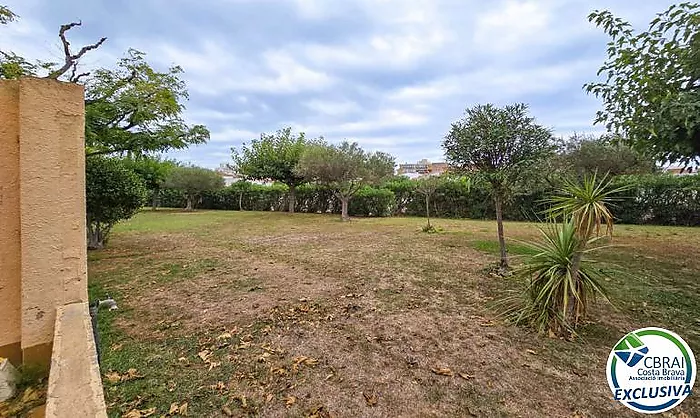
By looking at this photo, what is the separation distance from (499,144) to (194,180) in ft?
64.6

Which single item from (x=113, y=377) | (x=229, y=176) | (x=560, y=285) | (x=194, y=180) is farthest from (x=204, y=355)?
(x=229, y=176)

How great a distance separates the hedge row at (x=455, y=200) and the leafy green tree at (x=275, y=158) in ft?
5.39

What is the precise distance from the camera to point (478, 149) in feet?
16.1

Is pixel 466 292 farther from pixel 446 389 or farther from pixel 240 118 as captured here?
pixel 240 118

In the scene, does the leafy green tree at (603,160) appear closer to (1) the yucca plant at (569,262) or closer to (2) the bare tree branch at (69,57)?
(1) the yucca plant at (569,262)

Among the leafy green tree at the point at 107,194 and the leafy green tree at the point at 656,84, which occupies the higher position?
the leafy green tree at the point at 656,84

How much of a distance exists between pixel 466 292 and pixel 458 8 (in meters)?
6.29

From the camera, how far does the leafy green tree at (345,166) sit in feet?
44.0

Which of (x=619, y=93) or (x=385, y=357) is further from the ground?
(x=619, y=93)

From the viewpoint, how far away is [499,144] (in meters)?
4.79

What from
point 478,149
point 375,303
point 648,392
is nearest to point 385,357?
point 375,303

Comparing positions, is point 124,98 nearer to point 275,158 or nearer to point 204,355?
point 204,355

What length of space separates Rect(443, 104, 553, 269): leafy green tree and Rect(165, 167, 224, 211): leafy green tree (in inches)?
744

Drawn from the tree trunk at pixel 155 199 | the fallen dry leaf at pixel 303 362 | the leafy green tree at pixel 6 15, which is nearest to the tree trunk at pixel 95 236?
the leafy green tree at pixel 6 15
